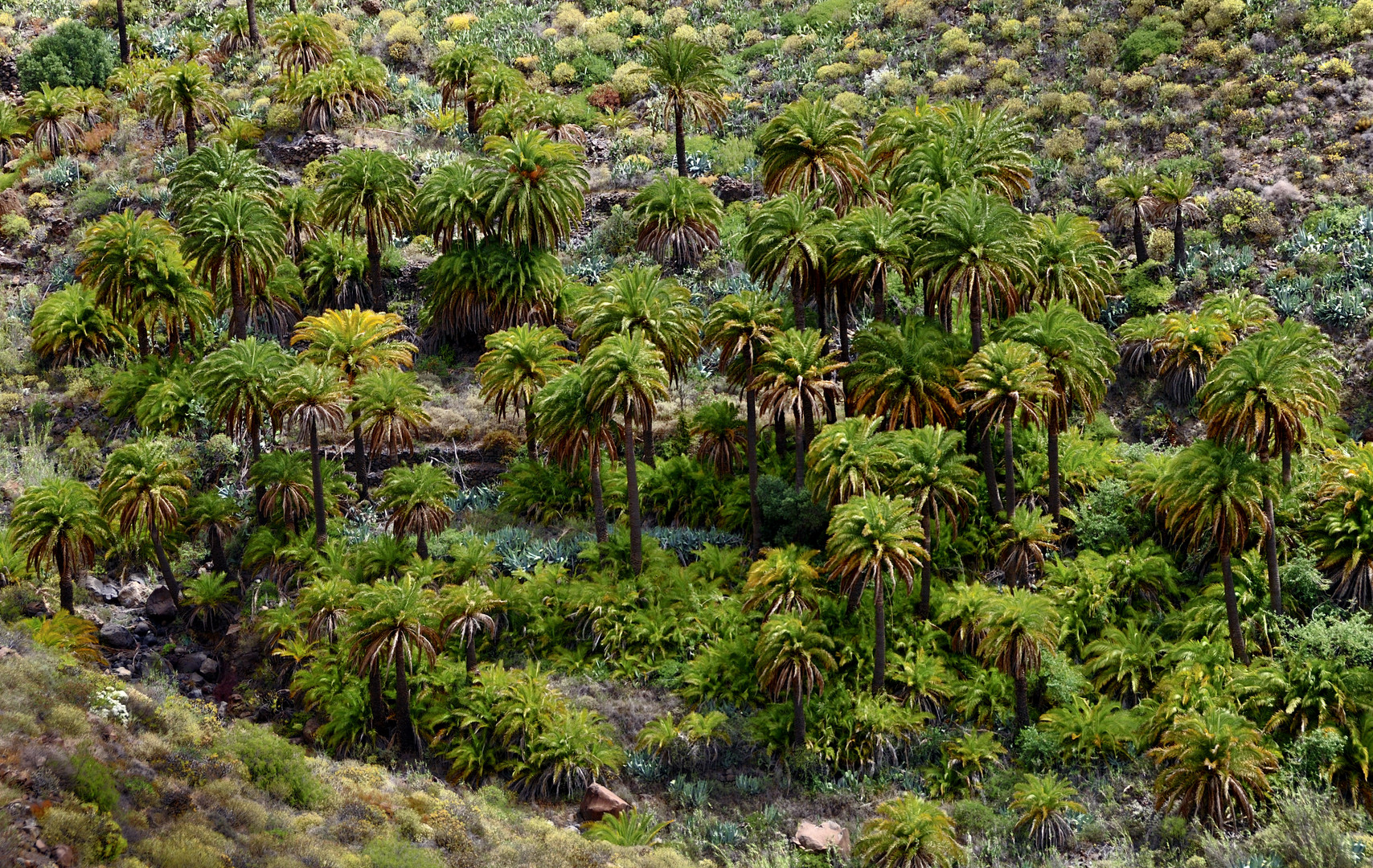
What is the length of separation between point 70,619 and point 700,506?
2306cm

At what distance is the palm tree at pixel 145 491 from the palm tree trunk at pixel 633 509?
1645cm

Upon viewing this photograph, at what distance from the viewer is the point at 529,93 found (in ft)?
240

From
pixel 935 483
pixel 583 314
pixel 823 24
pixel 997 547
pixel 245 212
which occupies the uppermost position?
pixel 823 24

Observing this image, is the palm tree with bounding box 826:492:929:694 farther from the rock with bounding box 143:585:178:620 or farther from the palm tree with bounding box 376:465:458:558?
the rock with bounding box 143:585:178:620

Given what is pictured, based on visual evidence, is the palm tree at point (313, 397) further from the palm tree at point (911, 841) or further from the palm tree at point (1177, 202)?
the palm tree at point (1177, 202)

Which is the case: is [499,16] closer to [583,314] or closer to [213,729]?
[583,314]

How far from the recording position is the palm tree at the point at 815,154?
55.9m

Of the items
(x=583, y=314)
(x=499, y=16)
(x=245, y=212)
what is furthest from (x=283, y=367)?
(x=499, y=16)

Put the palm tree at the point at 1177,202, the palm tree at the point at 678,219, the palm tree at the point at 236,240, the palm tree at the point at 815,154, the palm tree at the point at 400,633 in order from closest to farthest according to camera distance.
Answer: the palm tree at the point at 400,633, the palm tree at the point at 815,154, the palm tree at the point at 236,240, the palm tree at the point at 1177,202, the palm tree at the point at 678,219

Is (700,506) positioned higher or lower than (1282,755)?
higher

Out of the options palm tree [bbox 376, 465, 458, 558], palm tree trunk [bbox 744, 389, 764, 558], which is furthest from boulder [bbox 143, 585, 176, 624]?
palm tree trunk [bbox 744, 389, 764, 558]

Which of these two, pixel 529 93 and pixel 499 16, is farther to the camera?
pixel 499 16

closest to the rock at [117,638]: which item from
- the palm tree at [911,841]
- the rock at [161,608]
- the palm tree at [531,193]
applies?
the rock at [161,608]

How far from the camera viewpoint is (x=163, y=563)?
52344mm
